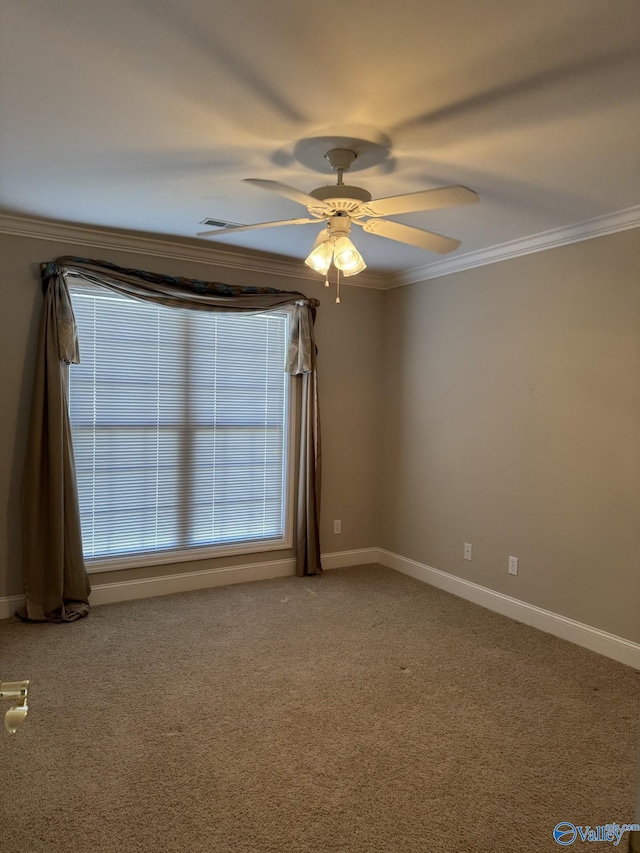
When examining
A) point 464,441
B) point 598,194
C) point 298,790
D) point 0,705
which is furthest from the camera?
point 464,441

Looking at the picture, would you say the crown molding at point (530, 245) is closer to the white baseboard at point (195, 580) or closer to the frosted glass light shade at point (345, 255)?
the frosted glass light shade at point (345, 255)

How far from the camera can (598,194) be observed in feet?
9.53

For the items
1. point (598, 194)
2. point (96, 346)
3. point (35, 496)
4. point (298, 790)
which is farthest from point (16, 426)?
point (598, 194)

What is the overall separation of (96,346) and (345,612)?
7.88 feet

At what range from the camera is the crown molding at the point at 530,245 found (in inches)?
126

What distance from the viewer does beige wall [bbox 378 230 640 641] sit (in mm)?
3254

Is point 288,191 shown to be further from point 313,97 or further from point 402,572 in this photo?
point 402,572

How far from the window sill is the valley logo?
9.49 feet

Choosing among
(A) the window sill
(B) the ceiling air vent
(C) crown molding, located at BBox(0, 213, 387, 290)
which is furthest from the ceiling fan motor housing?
(A) the window sill

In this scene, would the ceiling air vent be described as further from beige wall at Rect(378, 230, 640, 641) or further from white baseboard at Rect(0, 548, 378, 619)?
white baseboard at Rect(0, 548, 378, 619)

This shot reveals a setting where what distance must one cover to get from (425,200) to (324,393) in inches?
106

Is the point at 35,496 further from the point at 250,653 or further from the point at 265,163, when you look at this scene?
the point at 265,163

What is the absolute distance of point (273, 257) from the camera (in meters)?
4.36

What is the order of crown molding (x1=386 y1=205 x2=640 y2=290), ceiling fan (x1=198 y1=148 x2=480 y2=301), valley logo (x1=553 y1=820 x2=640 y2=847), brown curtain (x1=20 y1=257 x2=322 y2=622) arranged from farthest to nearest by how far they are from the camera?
brown curtain (x1=20 y1=257 x2=322 y2=622), crown molding (x1=386 y1=205 x2=640 y2=290), ceiling fan (x1=198 y1=148 x2=480 y2=301), valley logo (x1=553 y1=820 x2=640 y2=847)
